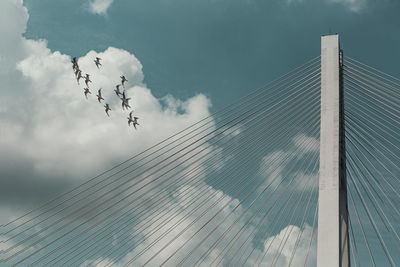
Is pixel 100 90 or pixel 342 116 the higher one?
pixel 100 90

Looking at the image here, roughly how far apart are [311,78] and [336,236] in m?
6.54

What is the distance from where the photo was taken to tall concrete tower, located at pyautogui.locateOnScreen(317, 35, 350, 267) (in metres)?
13.4

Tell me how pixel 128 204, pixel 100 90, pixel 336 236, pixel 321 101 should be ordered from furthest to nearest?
1. pixel 100 90
2. pixel 321 101
3. pixel 128 204
4. pixel 336 236

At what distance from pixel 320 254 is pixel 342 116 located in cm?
514

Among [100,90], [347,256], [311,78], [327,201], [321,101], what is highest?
[100,90]

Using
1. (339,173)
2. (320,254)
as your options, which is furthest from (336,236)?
(339,173)

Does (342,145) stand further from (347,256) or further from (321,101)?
(347,256)

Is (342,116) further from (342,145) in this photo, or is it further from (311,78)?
(311,78)

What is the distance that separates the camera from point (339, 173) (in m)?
14.7

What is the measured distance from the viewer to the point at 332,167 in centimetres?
1445

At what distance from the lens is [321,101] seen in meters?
15.6

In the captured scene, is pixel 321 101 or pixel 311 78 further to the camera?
pixel 311 78

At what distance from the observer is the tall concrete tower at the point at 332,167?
13445mm

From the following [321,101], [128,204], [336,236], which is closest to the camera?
[336,236]
